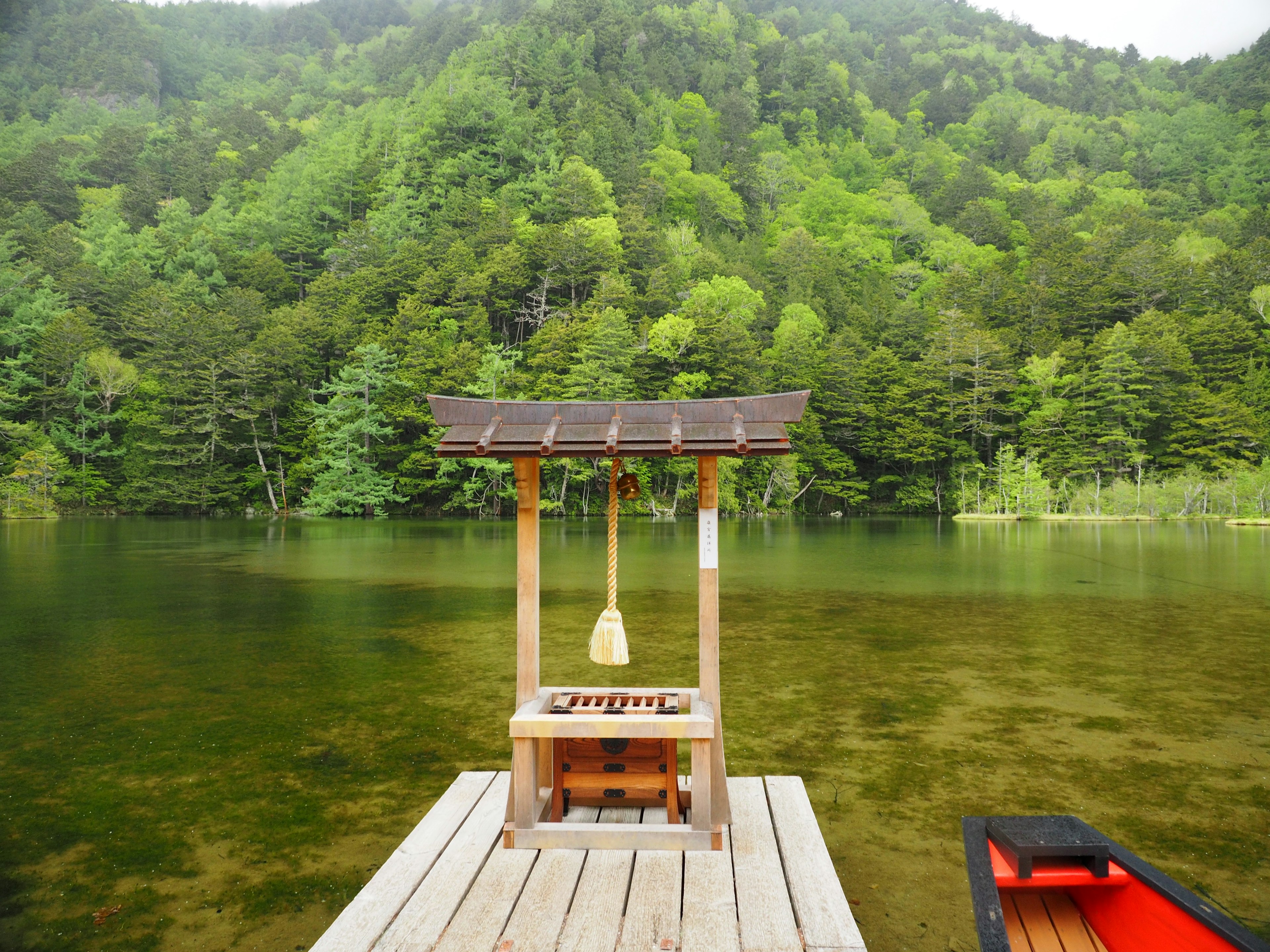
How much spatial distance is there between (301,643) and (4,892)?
5444mm

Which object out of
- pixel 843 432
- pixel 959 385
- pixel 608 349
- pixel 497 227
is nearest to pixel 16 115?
pixel 497 227

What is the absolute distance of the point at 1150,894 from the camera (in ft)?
6.62

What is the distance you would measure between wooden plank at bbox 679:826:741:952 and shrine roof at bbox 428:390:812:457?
5.67 ft

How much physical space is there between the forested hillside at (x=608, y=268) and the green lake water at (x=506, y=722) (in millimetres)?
23889

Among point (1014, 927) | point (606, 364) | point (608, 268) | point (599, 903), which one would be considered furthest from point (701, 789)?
point (608, 268)

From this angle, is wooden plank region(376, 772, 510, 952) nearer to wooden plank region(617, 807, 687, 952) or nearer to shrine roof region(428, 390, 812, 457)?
wooden plank region(617, 807, 687, 952)

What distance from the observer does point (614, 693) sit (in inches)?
145

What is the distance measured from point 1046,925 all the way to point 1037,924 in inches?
1.4

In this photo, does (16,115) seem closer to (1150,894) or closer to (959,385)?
(959,385)

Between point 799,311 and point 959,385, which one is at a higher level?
point 799,311

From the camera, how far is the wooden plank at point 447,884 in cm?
253

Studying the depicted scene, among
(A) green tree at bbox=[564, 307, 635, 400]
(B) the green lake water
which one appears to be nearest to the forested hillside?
(A) green tree at bbox=[564, 307, 635, 400]

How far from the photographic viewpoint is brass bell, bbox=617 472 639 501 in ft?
12.8

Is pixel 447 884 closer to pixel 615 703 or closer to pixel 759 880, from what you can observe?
pixel 615 703
